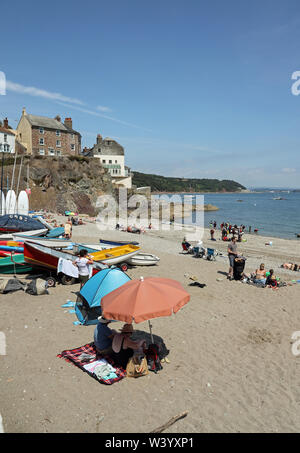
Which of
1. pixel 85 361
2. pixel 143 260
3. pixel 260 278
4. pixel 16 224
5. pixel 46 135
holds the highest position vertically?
pixel 46 135

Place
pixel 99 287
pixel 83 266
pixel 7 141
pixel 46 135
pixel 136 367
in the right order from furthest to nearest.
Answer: pixel 46 135
pixel 7 141
pixel 83 266
pixel 99 287
pixel 136 367

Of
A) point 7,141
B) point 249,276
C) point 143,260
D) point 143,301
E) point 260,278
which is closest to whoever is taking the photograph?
point 143,301

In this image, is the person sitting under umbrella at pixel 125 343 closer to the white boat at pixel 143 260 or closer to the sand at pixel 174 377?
the sand at pixel 174 377

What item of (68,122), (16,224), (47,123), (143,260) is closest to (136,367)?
(143,260)

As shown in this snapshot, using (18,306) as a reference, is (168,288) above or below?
above

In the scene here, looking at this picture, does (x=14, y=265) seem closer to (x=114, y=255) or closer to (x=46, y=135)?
(x=114, y=255)

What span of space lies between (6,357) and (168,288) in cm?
411

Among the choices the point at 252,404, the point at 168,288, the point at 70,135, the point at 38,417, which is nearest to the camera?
the point at 38,417

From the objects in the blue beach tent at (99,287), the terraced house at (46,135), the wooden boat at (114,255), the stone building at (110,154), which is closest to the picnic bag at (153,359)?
the blue beach tent at (99,287)

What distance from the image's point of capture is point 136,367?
6.48 m

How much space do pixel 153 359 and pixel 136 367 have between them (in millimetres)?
502
